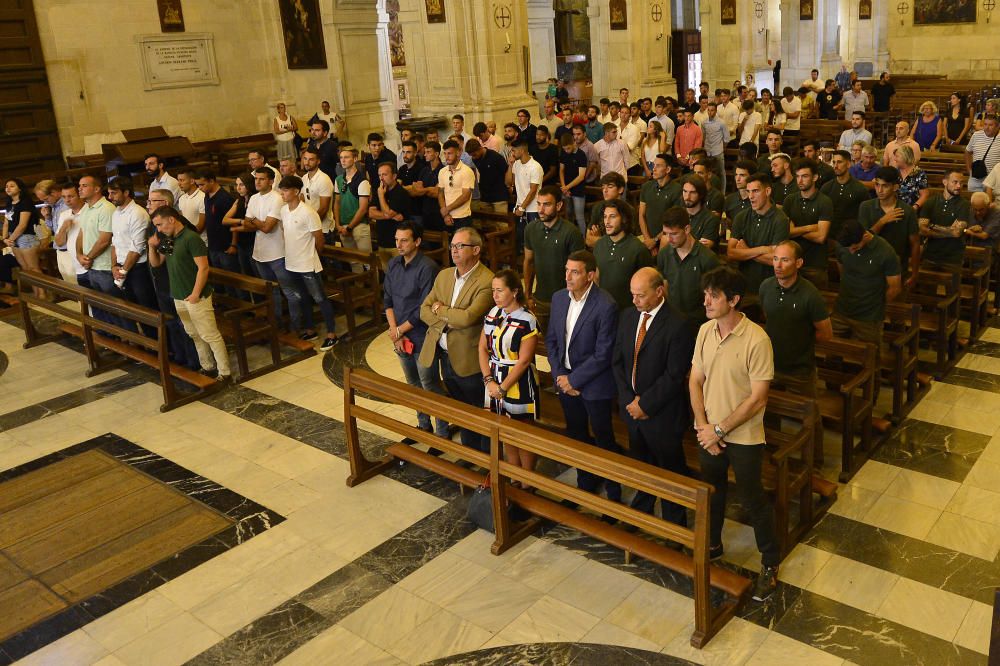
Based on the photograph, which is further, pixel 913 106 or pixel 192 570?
pixel 913 106

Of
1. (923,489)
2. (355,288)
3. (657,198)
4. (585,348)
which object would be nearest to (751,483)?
(585,348)

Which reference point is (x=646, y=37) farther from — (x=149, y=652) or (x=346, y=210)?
(x=149, y=652)

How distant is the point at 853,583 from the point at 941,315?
3.51 meters

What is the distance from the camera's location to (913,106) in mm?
20938

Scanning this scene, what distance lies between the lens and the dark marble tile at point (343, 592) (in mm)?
5285

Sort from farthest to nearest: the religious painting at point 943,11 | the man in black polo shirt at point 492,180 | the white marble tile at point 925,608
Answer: the religious painting at point 943,11
the man in black polo shirt at point 492,180
the white marble tile at point 925,608

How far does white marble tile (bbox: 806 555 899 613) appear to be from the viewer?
5.04 metres

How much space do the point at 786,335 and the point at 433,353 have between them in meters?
2.43

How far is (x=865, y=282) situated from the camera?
698cm

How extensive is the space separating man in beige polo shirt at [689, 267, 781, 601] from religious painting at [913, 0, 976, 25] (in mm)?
27412

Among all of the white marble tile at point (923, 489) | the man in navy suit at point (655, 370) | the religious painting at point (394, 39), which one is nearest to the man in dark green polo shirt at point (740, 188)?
the white marble tile at point (923, 489)

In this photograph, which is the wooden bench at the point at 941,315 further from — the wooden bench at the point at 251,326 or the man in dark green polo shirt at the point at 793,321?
the wooden bench at the point at 251,326

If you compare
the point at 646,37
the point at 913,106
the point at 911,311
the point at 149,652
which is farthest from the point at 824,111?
the point at 149,652

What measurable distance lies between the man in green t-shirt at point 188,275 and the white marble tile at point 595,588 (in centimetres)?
463
